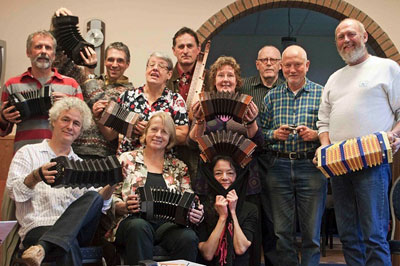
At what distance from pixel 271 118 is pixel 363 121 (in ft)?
2.50

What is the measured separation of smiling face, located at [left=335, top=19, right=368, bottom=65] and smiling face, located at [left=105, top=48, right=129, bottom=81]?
1.69 metres

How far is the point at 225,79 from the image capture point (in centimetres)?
370

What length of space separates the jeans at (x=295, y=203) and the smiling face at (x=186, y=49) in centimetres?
112

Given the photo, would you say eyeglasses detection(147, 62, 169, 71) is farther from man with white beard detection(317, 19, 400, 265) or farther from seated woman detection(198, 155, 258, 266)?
man with white beard detection(317, 19, 400, 265)

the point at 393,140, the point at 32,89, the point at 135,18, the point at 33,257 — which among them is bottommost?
the point at 33,257

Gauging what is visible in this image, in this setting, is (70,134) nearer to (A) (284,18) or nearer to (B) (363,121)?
(B) (363,121)

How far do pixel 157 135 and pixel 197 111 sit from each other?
1.08 ft

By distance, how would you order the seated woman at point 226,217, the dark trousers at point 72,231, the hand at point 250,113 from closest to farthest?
1. the dark trousers at point 72,231
2. the seated woman at point 226,217
3. the hand at point 250,113

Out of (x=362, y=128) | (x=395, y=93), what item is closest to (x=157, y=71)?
(x=362, y=128)

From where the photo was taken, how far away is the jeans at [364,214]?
3.07m

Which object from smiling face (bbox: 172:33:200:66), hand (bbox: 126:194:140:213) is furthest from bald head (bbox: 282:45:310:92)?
hand (bbox: 126:194:140:213)

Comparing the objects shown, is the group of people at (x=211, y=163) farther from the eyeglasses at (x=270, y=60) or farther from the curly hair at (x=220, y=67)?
the eyeglasses at (x=270, y=60)

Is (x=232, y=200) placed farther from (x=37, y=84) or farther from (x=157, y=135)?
(x=37, y=84)

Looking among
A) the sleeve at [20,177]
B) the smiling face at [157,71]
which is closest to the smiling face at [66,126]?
the sleeve at [20,177]
